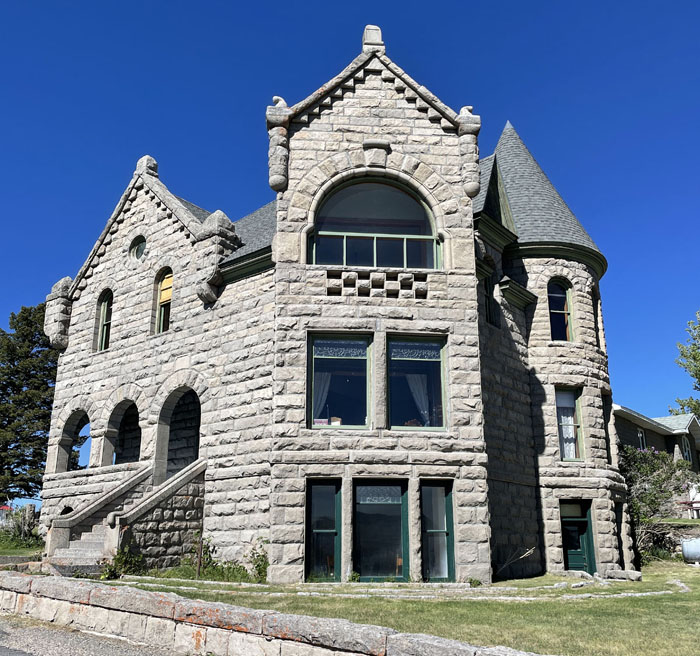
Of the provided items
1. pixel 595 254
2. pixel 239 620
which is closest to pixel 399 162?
pixel 595 254

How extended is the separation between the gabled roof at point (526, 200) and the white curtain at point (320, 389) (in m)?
6.34

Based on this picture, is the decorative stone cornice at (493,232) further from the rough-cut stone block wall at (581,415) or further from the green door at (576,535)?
the green door at (576,535)

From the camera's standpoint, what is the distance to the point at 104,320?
2162 cm

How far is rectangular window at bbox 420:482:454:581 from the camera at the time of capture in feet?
45.3

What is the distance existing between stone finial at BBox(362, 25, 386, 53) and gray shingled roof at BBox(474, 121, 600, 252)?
458 centimetres

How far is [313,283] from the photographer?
594 inches

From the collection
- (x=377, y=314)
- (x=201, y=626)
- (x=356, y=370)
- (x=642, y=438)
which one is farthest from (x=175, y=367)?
(x=642, y=438)

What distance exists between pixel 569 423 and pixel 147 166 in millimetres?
14139

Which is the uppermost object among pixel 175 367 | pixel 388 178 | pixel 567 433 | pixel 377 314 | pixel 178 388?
pixel 388 178

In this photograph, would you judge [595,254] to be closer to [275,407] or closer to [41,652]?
[275,407]

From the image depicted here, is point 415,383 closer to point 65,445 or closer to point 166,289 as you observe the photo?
point 166,289

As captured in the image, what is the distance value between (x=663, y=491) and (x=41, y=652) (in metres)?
19.8

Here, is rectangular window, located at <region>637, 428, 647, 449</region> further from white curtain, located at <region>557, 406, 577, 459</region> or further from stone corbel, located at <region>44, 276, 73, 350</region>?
stone corbel, located at <region>44, 276, 73, 350</region>

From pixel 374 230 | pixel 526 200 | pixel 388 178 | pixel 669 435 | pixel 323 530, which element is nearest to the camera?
pixel 323 530
